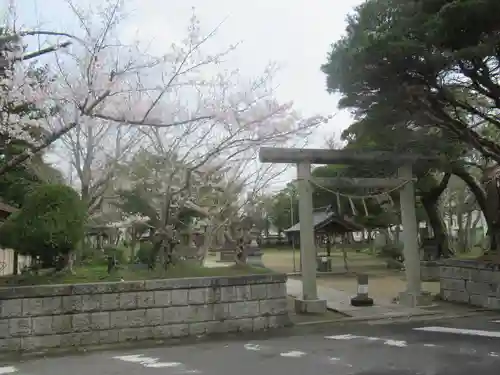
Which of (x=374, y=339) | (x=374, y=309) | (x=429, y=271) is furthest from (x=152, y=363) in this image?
(x=429, y=271)

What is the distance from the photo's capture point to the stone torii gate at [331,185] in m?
10.9

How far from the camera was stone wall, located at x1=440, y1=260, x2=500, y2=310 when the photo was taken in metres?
11.0

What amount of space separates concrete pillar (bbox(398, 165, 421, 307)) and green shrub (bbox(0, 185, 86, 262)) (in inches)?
298

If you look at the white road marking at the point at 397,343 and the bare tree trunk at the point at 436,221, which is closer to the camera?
the white road marking at the point at 397,343

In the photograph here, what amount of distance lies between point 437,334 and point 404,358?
2.14 m

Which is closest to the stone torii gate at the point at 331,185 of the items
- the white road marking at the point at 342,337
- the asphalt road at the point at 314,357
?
the asphalt road at the point at 314,357

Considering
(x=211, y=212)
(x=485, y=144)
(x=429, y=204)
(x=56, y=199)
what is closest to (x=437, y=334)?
(x=485, y=144)

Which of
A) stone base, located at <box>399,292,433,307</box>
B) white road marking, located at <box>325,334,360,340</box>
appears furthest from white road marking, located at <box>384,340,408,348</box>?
stone base, located at <box>399,292,433,307</box>

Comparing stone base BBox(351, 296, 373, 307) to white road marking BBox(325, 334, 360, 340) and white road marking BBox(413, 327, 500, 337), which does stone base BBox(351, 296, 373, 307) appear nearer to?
white road marking BBox(413, 327, 500, 337)

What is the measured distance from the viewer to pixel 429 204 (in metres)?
19.2

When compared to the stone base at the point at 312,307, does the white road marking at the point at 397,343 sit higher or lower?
lower

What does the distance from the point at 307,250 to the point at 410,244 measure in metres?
2.73

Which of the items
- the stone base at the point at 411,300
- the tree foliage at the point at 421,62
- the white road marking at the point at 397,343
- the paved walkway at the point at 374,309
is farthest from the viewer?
the stone base at the point at 411,300

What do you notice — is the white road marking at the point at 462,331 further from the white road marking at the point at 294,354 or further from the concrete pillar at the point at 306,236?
the white road marking at the point at 294,354
